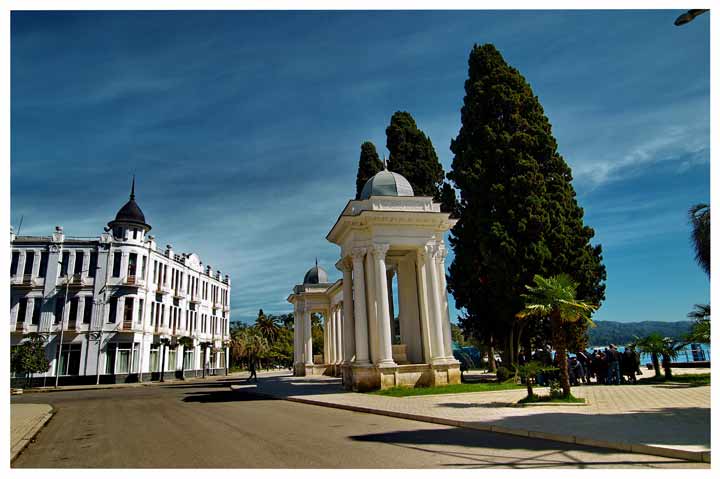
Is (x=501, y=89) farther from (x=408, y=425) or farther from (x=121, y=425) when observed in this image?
(x=121, y=425)

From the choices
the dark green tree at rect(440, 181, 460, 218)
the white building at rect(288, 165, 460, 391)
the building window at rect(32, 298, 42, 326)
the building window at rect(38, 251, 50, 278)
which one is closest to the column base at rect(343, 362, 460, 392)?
the white building at rect(288, 165, 460, 391)

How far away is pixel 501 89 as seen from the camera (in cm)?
2538

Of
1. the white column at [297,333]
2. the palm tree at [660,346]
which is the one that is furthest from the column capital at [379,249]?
the white column at [297,333]

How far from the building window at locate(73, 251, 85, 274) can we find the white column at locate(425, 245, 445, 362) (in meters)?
35.1

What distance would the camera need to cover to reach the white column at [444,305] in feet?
75.4

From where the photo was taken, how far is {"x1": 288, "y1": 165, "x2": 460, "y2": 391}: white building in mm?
21969

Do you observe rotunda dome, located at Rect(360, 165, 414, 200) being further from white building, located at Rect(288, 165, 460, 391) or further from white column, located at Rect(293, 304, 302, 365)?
white column, located at Rect(293, 304, 302, 365)

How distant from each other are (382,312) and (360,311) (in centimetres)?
114

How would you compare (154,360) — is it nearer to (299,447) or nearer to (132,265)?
(132,265)

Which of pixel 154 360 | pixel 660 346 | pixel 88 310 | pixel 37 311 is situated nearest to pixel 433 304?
pixel 660 346

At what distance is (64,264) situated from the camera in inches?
1695

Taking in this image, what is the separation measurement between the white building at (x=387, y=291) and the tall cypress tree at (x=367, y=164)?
10.6 m

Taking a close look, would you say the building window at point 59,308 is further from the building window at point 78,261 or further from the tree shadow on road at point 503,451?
Result: the tree shadow on road at point 503,451
